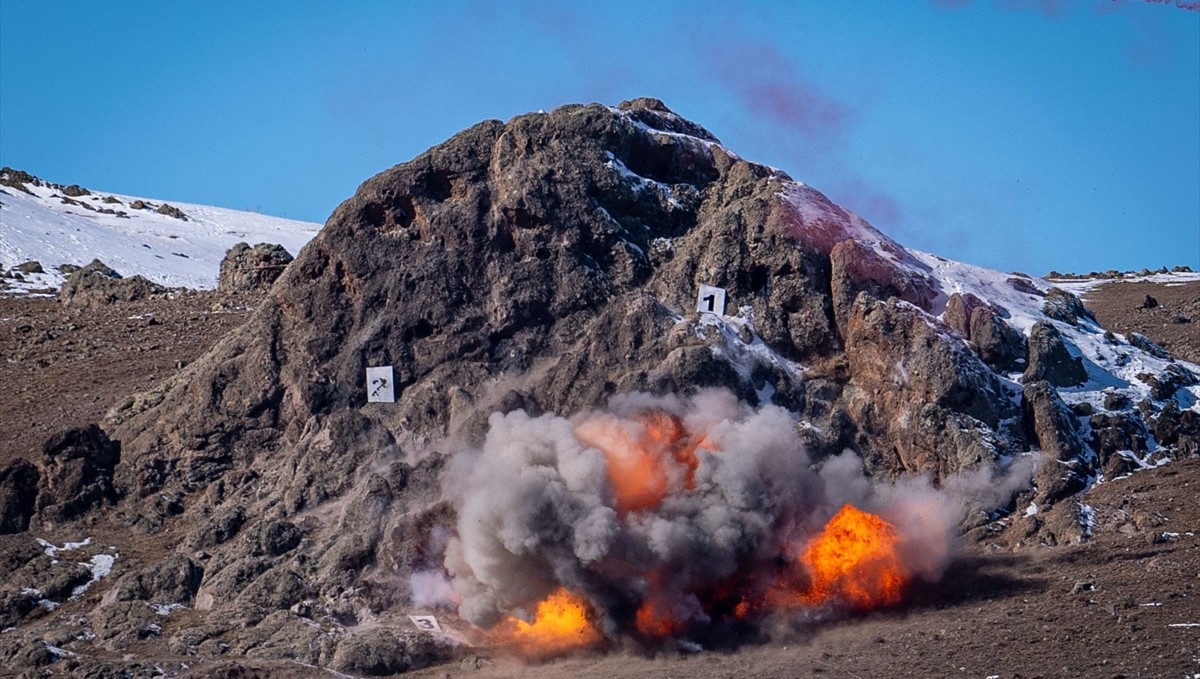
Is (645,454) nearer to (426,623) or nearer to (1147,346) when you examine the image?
(426,623)

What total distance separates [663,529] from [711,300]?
6.70m

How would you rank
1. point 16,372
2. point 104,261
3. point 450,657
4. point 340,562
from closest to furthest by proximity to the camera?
1. point 450,657
2. point 340,562
3. point 16,372
4. point 104,261

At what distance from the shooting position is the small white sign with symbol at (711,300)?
3425 centimetres

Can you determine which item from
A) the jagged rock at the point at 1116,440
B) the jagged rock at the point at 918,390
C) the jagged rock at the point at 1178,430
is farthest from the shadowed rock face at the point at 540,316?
the jagged rock at the point at 1178,430

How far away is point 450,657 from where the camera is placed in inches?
1105

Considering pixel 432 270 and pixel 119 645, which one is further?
pixel 432 270

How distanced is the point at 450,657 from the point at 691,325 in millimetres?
8779

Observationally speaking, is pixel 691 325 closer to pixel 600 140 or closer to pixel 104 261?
pixel 600 140

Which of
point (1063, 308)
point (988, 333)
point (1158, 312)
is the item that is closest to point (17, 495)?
point (988, 333)

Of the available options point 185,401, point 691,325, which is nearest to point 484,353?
point 691,325

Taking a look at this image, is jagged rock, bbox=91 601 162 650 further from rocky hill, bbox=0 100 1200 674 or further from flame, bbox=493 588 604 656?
flame, bbox=493 588 604 656

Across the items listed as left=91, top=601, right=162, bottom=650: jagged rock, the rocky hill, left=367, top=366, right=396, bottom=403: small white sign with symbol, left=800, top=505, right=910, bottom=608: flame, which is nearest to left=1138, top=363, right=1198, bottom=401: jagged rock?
the rocky hill

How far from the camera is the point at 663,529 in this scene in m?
A: 29.1

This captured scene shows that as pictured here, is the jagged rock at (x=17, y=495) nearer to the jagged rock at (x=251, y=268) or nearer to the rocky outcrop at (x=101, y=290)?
the rocky outcrop at (x=101, y=290)
